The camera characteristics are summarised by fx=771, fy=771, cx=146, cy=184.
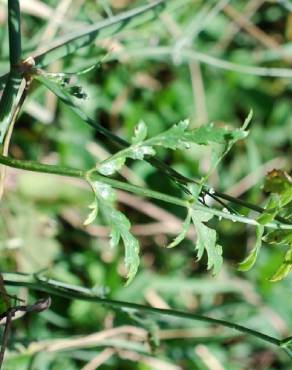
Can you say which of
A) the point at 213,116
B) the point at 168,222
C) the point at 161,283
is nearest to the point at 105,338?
the point at 161,283

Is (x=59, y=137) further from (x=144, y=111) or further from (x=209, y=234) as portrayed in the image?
(x=209, y=234)

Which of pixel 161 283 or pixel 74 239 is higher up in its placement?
pixel 74 239

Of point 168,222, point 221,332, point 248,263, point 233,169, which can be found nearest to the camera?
point 248,263

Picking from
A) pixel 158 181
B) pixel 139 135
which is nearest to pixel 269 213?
pixel 139 135

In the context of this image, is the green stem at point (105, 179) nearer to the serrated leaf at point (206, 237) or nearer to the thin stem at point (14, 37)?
the serrated leaf at point (206, 237)

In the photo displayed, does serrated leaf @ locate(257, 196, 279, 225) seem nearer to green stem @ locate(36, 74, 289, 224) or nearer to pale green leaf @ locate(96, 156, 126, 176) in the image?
green stem @ locate(36, 74, 289, 224)

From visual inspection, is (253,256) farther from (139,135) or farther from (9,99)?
(9,99)

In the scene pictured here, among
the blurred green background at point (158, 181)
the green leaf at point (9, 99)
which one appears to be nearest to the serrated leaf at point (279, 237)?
the green leaf at point (9, 99)
